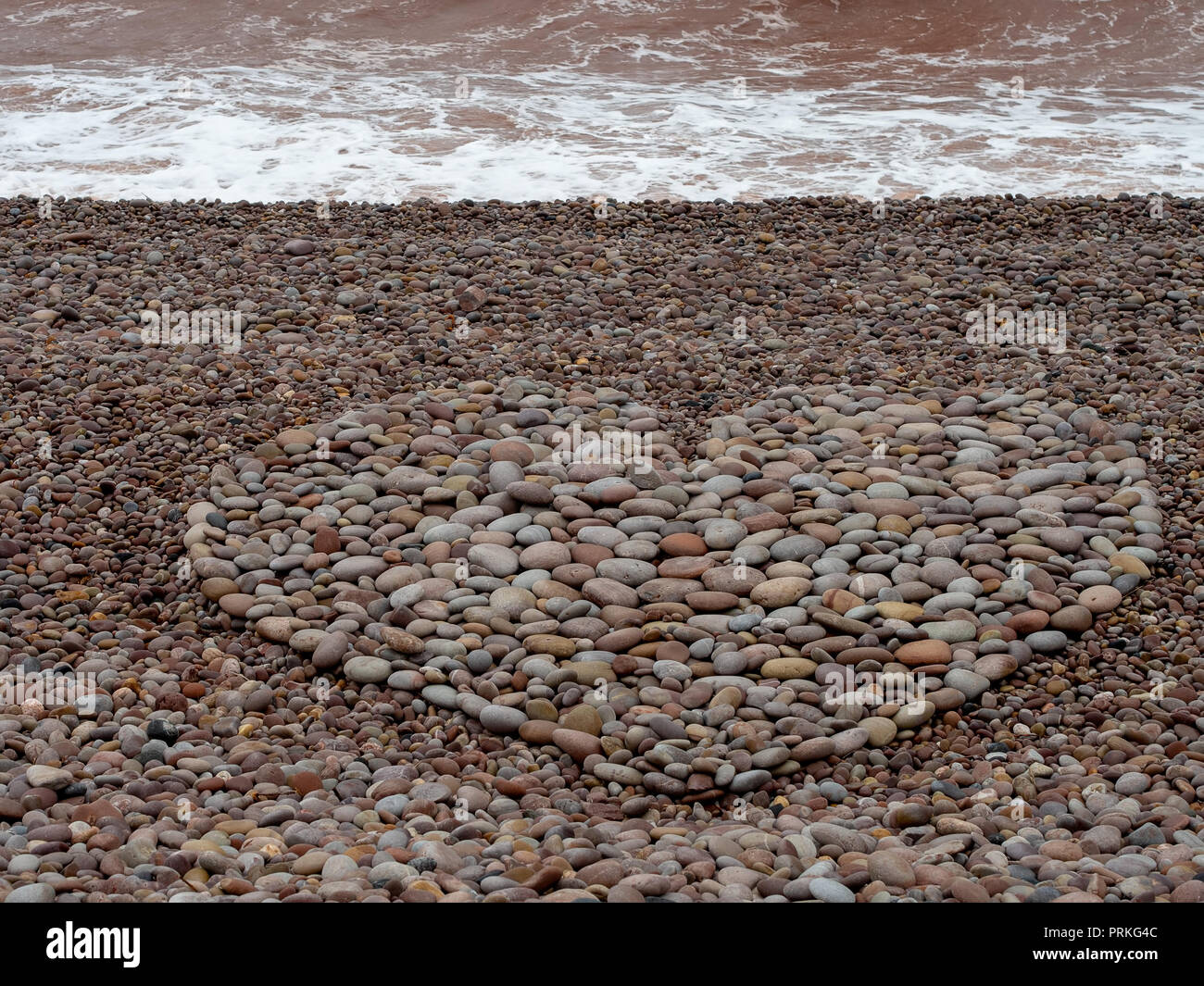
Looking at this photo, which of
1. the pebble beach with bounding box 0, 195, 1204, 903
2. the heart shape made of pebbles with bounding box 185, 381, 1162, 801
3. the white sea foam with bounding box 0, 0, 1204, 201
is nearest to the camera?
the pebble beach with bounding box 0, 195, 1204, 903

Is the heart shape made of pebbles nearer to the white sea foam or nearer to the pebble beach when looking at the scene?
the pebble beach

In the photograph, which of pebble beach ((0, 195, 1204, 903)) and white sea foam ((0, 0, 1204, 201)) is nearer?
pebble beach ((0, 195, 1204, 903))

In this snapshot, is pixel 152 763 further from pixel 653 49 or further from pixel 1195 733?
pixel 653 49

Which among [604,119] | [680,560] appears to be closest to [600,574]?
[680,560]

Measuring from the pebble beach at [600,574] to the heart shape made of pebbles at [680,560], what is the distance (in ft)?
0.06

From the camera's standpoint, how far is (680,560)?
4867 millimetres

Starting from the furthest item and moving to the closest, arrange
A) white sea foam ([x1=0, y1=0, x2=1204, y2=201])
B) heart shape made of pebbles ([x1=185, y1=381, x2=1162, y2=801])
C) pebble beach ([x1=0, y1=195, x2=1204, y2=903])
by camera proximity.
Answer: white sea foam ([x1=0, y1=0, x2=1204, y2=201]) < heart shape made of pebbles ([x1=185, y1=381, x2=1162, y2=801]) < pebble beach ([x1=0, y1=195, x2=1204, y2=903])

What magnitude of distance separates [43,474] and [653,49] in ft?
40.9

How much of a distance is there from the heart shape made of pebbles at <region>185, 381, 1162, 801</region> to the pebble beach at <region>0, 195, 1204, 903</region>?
0.7 inches

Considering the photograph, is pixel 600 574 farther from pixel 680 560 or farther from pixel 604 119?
pixel 604 119

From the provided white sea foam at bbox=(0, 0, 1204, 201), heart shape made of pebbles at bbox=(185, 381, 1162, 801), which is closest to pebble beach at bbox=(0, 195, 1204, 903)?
heart shape made of pebbles at bbox=(185, 381, 1162, 801)

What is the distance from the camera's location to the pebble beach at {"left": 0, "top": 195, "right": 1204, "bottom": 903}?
336 centimetres

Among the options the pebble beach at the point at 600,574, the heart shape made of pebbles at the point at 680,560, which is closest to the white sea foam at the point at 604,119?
the pebble beach at the point at 600,574

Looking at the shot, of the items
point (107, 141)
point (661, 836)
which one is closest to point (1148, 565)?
point (661, 836)
